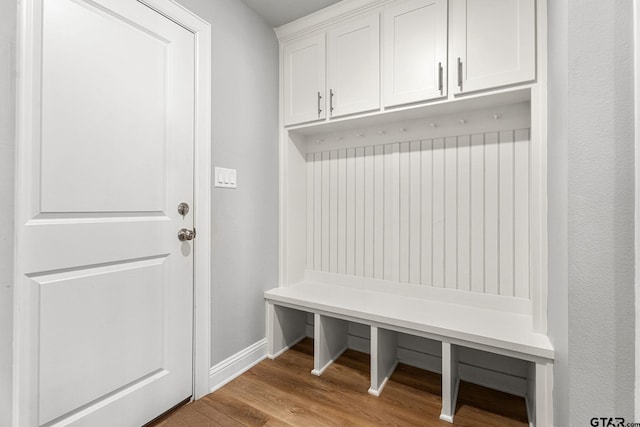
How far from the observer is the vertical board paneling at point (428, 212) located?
173 centimetres

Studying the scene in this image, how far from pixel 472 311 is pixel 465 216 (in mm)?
580

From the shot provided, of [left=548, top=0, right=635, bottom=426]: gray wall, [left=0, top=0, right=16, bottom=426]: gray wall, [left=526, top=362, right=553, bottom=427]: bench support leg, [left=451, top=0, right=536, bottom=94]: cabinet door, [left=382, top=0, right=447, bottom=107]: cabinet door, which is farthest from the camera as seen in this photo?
[left=382, top=0, right=447, bottom=107]: cabinet door

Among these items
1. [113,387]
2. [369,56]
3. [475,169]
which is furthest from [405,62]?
[113,387]

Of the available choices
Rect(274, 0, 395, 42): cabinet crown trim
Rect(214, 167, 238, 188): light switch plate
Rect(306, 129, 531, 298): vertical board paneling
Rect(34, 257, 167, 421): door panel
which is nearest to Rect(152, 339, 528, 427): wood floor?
Rect(34, 257, 167, 421): door panel

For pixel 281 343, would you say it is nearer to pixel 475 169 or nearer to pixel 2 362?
pixel 2 362

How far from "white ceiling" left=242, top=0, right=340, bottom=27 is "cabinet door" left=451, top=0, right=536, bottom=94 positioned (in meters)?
0.84

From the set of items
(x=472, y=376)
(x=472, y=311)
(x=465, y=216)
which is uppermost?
(x=465, y=216)

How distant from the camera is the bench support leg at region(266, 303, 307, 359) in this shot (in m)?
2.11

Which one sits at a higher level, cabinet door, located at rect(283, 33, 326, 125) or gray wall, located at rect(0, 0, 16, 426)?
cabinet door, located at rect(283, 33, 326, 125)

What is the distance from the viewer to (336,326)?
2117 mm

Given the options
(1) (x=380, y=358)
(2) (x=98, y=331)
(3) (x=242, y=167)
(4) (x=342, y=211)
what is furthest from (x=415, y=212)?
(2) (x=98, y=331)

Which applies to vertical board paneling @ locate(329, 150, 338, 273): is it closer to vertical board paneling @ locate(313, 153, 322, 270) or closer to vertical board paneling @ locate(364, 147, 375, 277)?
vertical board paneling @ locate(313, 153, 322, 270)

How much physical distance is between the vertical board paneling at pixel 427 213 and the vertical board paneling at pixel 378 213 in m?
0.28

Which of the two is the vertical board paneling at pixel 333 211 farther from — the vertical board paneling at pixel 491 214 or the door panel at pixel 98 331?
the door panel at pixel 98 331
